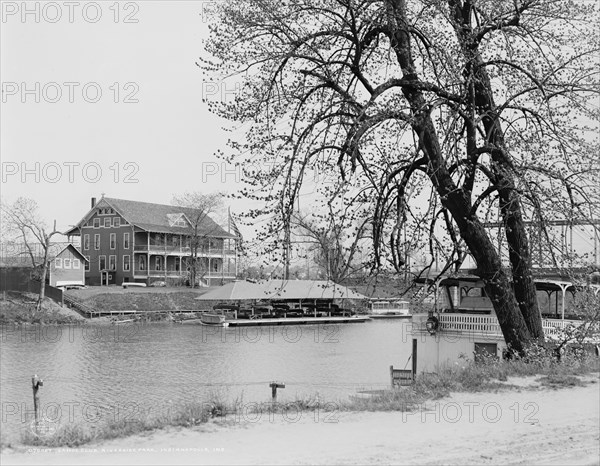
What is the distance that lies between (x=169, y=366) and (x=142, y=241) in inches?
1542

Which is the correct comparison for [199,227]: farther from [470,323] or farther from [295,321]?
[470,323]

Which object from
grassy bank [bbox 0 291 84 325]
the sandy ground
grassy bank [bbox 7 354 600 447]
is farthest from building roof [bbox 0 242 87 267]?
the sandy ground

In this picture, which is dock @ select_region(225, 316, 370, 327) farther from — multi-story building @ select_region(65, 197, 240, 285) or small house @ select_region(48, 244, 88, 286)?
small house @ select_region(48, 244, 88, 286)

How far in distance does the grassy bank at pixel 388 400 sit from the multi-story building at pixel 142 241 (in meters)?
54.3

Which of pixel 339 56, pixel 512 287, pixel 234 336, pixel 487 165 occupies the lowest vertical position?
pixel 234 336

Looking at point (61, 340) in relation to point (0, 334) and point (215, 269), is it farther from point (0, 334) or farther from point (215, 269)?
point (215, 269)

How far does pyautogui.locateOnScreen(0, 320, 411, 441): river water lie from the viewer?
21359mm

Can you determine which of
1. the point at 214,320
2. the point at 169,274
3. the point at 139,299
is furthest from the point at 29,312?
the point at 169,274

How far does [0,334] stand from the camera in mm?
44438

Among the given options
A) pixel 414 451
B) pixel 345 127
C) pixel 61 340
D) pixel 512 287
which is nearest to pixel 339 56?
pixel 345 127

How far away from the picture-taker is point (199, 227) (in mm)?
72562

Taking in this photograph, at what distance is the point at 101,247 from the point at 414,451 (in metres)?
65.0

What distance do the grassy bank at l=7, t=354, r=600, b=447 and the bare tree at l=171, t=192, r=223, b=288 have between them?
5650 cm

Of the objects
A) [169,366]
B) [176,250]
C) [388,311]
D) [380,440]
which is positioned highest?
[176,250]
